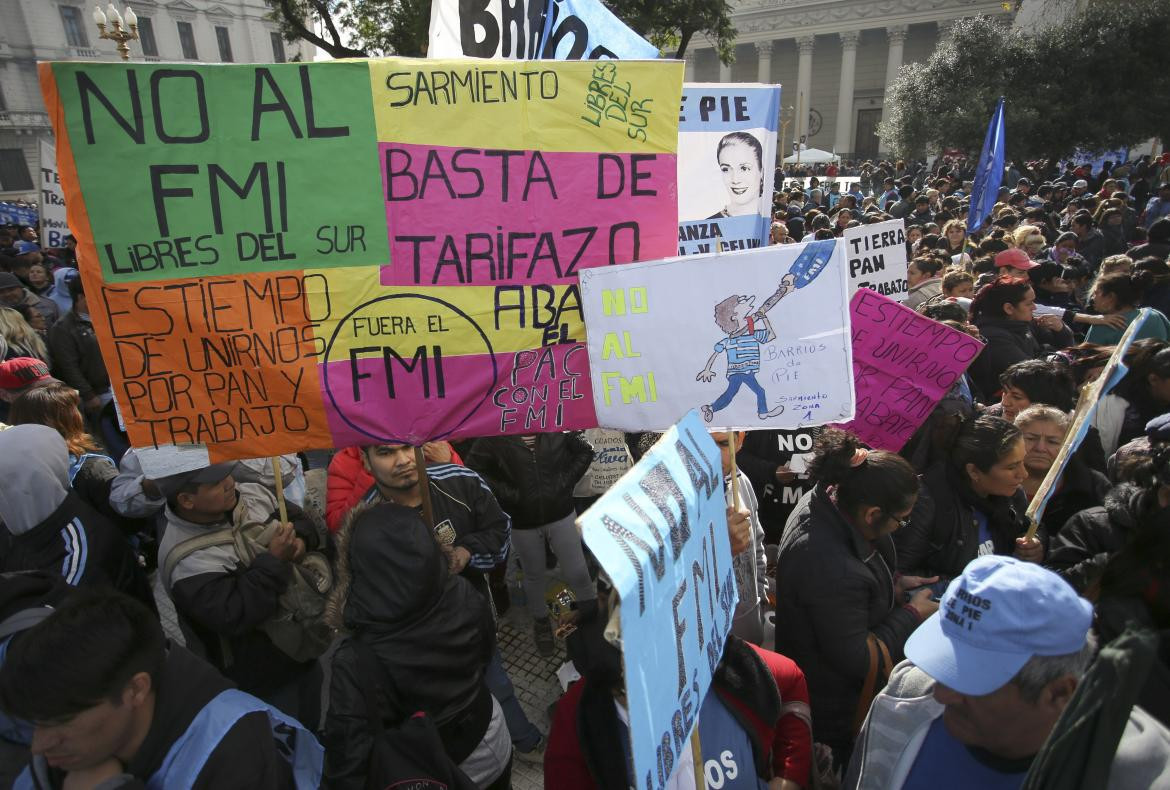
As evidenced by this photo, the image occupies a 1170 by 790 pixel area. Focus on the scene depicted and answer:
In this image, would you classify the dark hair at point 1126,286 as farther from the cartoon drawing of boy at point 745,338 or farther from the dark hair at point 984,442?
the cartoon drawing of boy at point 745,338

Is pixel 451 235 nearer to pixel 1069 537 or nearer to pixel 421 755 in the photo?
pixel 421 755

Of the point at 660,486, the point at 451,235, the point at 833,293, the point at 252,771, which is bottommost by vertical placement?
the point at 252,771

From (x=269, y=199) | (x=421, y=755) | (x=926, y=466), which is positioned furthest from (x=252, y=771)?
(x=926, y=466)

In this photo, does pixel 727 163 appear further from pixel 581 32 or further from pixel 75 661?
pixel 75 661

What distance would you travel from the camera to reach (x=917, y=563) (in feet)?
9.53

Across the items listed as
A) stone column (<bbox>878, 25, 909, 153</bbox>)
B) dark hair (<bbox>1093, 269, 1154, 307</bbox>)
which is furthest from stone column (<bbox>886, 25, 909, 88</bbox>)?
dark hair (<bbox>1093, 269, 1154, 307</bbox>)

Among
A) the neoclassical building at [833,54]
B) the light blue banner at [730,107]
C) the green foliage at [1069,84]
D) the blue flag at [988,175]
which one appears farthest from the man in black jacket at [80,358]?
the neoclassical building at [833,54]

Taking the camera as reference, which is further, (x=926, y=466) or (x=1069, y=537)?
(x=926, y=466)

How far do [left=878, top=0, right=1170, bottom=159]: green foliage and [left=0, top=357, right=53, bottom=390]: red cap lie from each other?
24428mm

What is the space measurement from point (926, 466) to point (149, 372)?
3.83 m

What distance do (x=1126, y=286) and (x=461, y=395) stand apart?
17.0 ft

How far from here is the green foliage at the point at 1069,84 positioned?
2092cm

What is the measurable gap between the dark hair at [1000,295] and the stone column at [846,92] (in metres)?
55.5

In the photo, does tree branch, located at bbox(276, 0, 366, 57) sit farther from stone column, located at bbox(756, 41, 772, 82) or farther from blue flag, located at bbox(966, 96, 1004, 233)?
stone column, located at bbox(756, 41, 772, 82)
